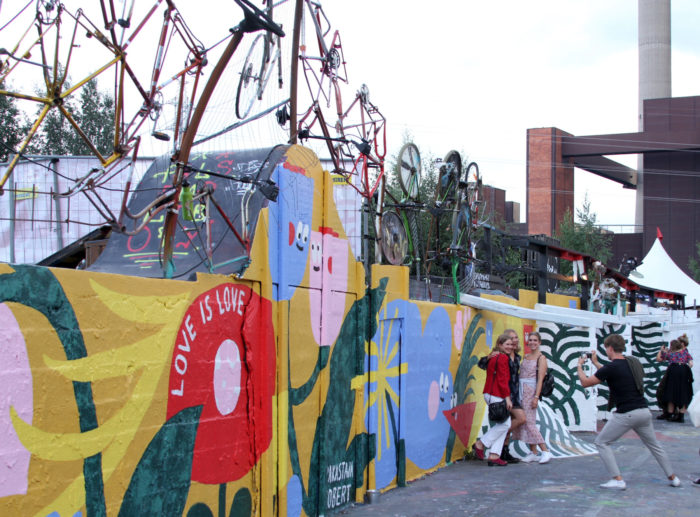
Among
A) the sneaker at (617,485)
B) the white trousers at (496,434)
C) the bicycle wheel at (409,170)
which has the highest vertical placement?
the bicycle wheel at (409,170)

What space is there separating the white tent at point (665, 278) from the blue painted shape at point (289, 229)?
94.4ft

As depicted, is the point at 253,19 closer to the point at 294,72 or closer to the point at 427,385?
the point at 294,72

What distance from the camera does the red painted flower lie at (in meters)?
5.91

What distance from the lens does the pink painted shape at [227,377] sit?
20.4 feet

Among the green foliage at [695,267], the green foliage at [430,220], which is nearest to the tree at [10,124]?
the green foliage at [430,220]

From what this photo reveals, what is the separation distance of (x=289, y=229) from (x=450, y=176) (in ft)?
24.2

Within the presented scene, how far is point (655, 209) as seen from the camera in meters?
51.0

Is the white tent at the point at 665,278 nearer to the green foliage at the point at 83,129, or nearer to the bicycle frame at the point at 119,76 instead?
the green foliage at the point at 83,129

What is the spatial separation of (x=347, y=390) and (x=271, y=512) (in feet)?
6.90

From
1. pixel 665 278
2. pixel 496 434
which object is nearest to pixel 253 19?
pixel 496 434

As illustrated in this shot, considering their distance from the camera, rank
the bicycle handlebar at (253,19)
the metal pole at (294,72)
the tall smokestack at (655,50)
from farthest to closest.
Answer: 1. the tall smokestack at (655,50)
2. the metal pole at (294,72)
3. the bicycle handlebar at (253,19)

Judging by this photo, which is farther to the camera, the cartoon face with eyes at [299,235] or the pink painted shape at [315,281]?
the pink painted shape at [315,281]

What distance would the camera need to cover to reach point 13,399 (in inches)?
168

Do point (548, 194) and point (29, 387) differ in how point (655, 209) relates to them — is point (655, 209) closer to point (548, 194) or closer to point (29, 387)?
point (548, 194)
